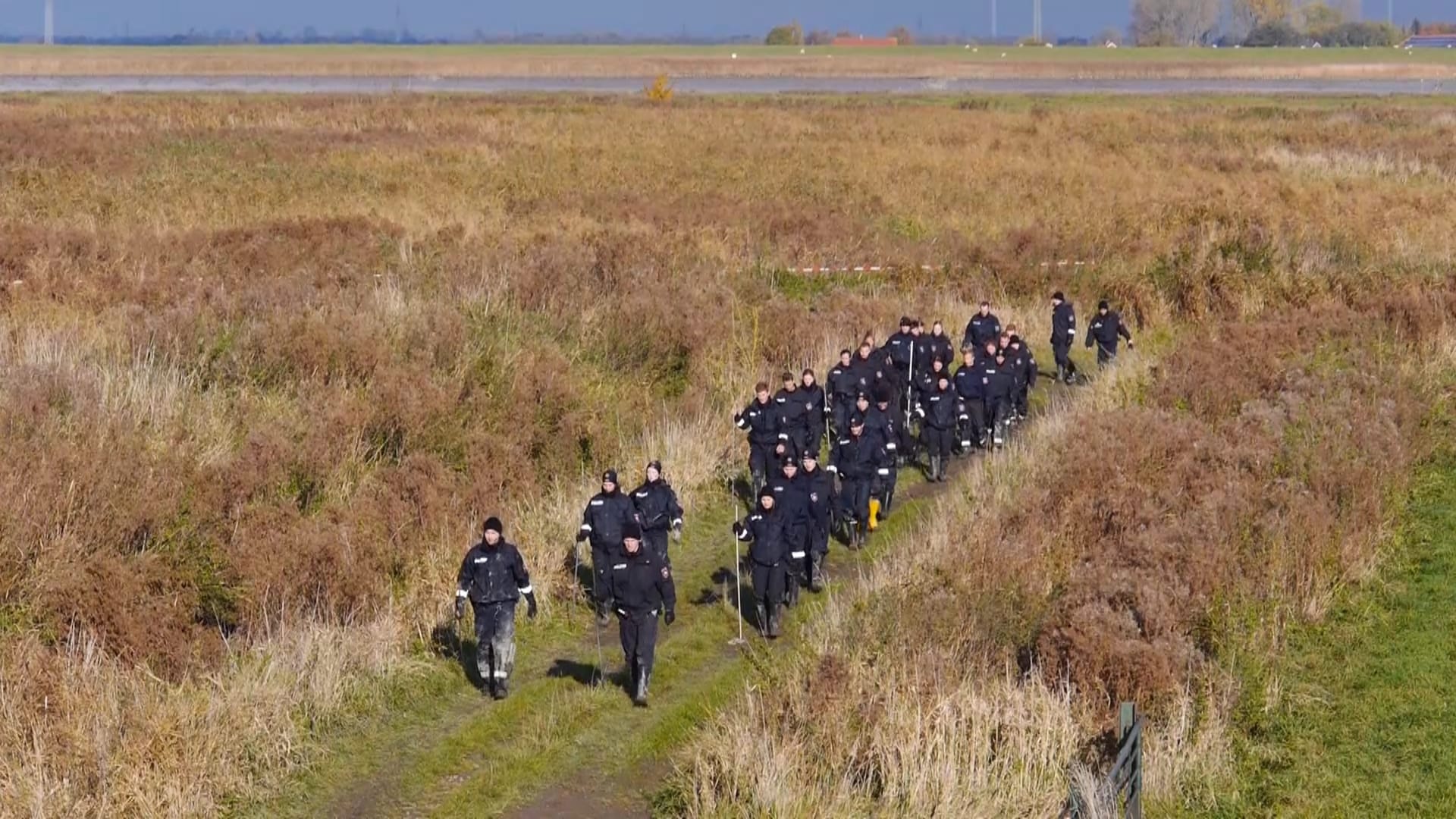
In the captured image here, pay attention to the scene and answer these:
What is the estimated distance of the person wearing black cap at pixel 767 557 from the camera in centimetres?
1399

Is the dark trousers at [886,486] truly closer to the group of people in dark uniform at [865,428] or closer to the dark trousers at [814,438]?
the group of people in dark uniform at [865,428]

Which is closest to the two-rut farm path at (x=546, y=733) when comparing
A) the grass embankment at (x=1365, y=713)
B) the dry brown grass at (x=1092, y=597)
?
the dry brown grass at (x=1092, y=597)

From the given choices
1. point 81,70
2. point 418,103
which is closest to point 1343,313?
point 418,103

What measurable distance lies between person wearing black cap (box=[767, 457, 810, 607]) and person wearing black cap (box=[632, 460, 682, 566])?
0.94 m

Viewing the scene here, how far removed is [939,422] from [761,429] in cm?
281

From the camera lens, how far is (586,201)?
35.5 metres

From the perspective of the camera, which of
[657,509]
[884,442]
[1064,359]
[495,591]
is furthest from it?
[1064,359]

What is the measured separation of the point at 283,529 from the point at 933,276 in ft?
58.2

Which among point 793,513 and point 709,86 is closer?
point 793,513

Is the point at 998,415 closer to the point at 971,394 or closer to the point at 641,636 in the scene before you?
the point at 971,394

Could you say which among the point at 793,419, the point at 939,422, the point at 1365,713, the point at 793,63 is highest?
the point at 793,63

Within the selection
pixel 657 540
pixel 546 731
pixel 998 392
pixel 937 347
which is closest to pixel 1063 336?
pixel 937 347

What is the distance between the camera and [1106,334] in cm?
2403

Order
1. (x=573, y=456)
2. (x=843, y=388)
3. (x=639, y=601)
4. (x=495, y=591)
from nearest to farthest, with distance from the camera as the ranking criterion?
(x=495, y=591) < (x=639, y=601) < (x=573, y=456) < (x=843, y=388)
